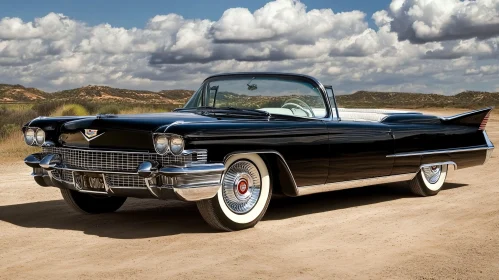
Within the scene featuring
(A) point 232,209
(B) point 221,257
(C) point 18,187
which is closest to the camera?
(B) point 221,257

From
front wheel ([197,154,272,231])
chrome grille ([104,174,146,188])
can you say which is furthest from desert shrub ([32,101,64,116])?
front wheel ([197,154,272,231])

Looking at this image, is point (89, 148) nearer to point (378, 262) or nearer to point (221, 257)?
point (221, 257)

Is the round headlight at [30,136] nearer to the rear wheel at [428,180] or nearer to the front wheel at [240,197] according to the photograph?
the front wheel at [240,197]

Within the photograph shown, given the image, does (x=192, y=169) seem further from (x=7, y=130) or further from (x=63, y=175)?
(x=7, y=130)

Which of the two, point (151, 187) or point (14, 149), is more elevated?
point (151, 187)

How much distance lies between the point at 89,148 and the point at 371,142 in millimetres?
2977

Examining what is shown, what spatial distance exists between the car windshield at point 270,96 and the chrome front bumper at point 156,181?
169cm

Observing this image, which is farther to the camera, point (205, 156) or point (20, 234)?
point (20, 234)

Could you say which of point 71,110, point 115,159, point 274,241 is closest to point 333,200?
point 274,241

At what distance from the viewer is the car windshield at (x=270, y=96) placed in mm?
7656

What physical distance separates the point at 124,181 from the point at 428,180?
423 centimetres

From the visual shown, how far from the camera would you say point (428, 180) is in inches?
354

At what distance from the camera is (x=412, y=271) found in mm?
5062

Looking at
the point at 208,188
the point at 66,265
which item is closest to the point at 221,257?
the point at 208,188
